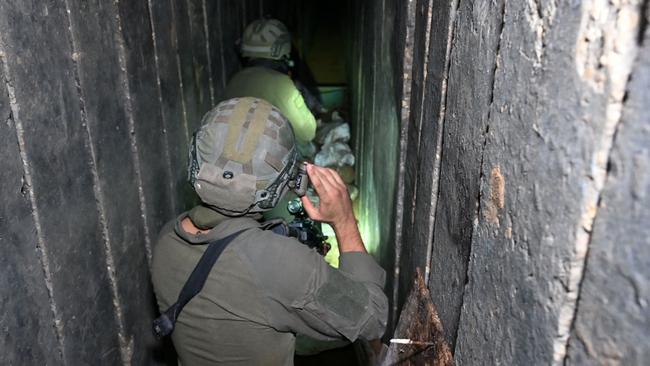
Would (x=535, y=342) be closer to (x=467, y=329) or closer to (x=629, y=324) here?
(x=629, y=324)

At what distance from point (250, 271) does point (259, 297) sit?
0.31 feet

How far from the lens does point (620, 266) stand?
0.65 metres

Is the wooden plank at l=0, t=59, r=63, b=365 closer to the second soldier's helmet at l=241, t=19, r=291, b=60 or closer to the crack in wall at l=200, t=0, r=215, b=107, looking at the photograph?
the crack in wall at l=200, t=0, r=215, b=107

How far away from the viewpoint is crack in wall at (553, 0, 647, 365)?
627mm

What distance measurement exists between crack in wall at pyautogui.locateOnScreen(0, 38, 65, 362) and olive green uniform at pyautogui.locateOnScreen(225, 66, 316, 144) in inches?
86.5

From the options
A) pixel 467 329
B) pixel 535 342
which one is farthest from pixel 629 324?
pixel 467 329

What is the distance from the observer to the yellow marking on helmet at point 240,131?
5.54ft

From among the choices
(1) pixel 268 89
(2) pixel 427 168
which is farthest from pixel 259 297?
(1) pixel 268 89

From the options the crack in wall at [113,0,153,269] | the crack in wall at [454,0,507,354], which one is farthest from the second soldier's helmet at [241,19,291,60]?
the crack in wall at [454,0,507,354]

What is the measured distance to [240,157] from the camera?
5.54 feet

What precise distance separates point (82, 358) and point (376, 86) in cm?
194

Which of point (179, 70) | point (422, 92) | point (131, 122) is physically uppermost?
point (422, 92)

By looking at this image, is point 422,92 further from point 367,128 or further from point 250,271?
point 367,128

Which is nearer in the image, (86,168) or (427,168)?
(427,168)
